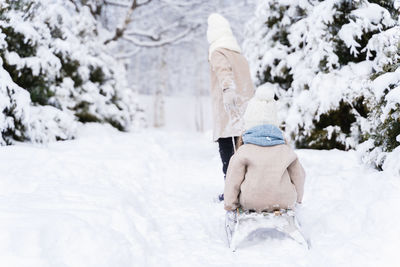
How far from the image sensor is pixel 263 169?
2637mm

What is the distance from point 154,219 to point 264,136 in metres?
1.45

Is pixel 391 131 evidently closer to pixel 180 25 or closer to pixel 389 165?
pixel 389 165

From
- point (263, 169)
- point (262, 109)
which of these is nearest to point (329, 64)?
point (262, 109)

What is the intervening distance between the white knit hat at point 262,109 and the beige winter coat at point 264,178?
0.24 m

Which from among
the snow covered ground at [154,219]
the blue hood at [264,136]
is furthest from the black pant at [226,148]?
the blue hood at [264,136]

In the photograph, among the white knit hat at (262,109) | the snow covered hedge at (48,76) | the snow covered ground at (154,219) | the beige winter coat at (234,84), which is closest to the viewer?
the snow covered ground at (154,219)

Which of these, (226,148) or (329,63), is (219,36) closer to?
(226,148)

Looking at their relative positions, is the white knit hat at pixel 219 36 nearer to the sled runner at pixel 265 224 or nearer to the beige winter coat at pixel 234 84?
the beige winter coat at pixel 234 84

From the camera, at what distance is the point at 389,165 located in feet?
9.85

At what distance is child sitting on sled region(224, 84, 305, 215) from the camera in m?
2.64

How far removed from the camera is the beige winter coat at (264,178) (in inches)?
104

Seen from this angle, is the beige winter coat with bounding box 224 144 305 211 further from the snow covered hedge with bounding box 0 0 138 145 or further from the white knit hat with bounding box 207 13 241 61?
the snow covered hedge with bounding box 0 0 138 145

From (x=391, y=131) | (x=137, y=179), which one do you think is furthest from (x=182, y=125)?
(x=391, y=131)

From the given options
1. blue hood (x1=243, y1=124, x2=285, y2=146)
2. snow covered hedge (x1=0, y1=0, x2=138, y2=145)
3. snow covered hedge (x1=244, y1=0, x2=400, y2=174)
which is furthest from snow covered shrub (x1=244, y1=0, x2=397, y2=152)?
snow covered hedge (x1=0, y1=0, x2=138, y2=145)
